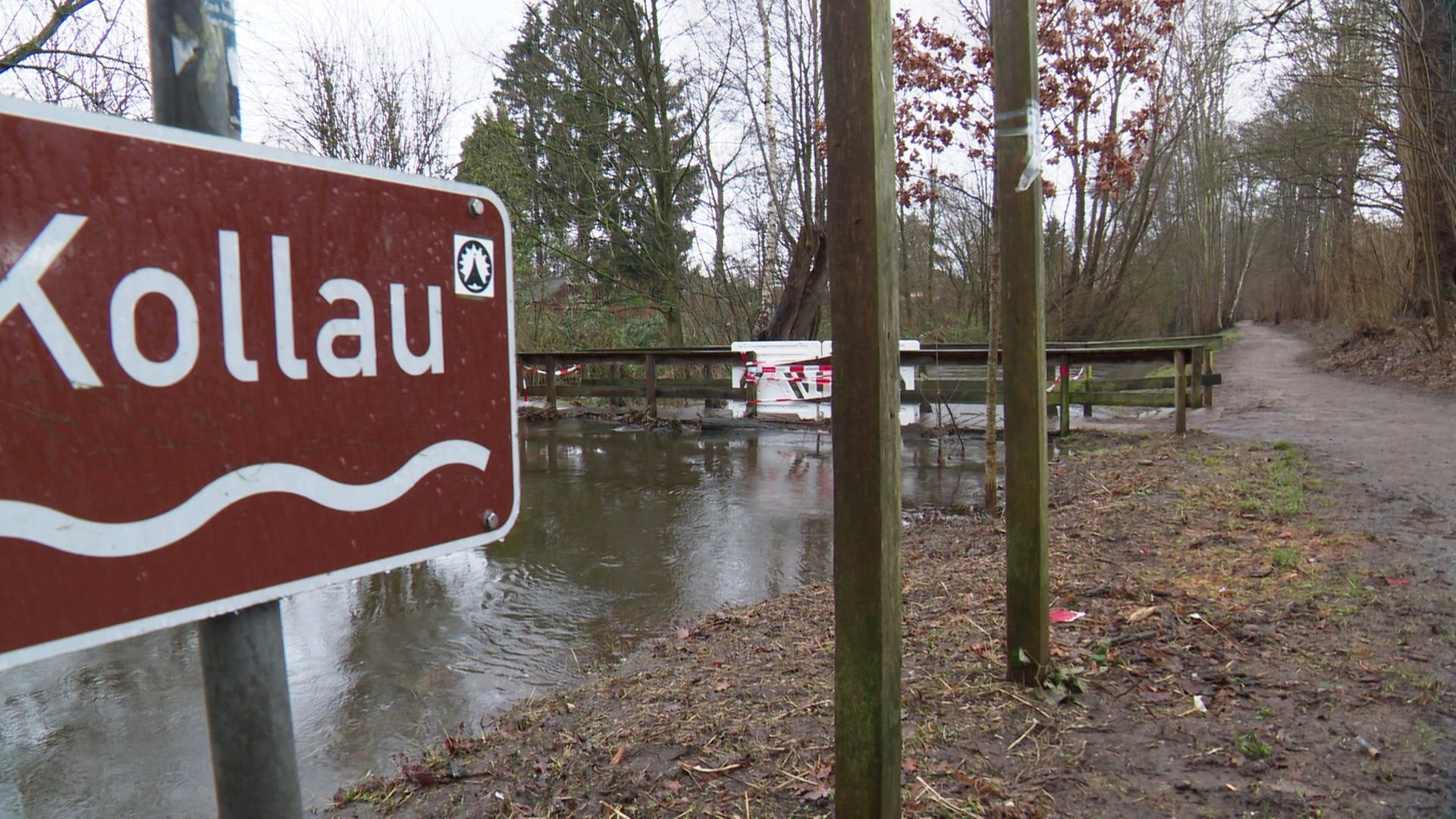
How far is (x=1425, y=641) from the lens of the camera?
10.9 feet

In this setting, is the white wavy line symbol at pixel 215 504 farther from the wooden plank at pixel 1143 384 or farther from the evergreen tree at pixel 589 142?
the evergreen tree at pixel 589 142

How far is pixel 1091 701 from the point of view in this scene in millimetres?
2986

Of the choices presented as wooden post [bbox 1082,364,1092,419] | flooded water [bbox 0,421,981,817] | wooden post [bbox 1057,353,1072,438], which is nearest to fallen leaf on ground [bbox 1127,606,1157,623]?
flooded water [bbox 0,421,981,817]

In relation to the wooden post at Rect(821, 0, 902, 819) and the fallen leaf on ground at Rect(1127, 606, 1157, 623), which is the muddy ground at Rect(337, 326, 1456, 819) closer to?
the fallen leaf on ground at Rect(1127, 606, 1157, 623)

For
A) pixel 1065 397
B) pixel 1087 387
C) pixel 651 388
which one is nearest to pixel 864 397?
pixel 1065 397

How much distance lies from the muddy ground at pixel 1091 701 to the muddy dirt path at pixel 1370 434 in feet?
0.21

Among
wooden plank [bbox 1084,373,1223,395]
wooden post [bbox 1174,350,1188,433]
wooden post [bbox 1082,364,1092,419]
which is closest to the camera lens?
wooden post [bbox 1174,350,1188,433]

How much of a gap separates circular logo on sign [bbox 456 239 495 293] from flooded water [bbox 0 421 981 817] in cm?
258

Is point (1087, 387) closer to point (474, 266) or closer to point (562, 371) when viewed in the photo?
point (562, 371)

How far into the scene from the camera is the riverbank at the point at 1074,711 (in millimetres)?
2449

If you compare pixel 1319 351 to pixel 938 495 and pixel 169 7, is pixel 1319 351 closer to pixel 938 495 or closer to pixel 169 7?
pixel 938 495

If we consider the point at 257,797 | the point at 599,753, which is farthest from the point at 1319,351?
the point at 257,797

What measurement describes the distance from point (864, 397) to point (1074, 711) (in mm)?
1721

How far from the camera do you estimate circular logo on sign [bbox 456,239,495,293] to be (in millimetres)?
1168
